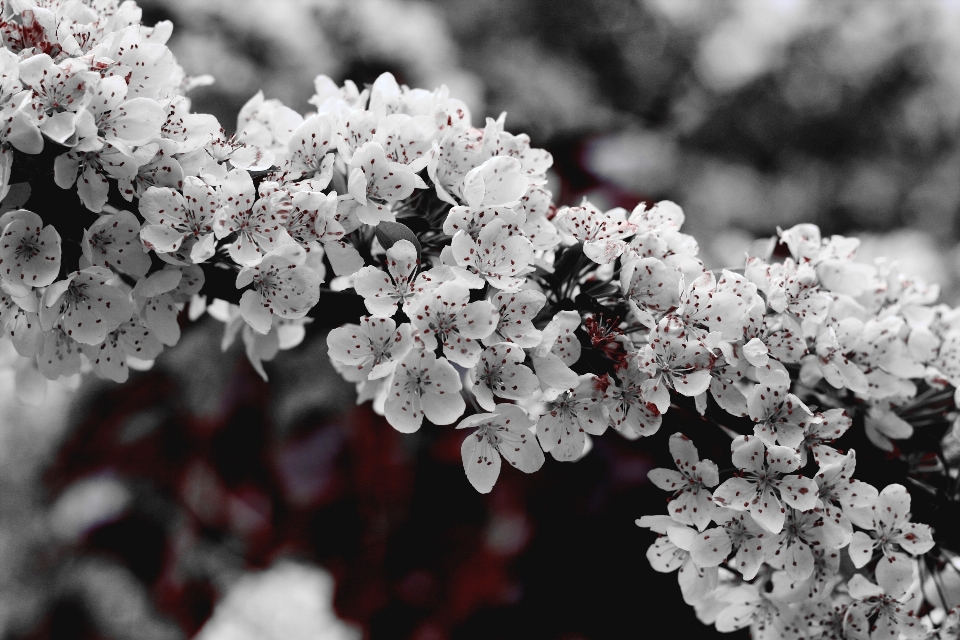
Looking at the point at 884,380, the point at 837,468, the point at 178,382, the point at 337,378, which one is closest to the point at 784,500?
the point at 837,468

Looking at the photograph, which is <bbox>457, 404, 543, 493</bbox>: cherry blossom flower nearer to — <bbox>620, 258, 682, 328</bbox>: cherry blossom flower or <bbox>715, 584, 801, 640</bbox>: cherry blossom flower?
<bbox>620, 258, 682, 328</bbox>: cherry blossom flower

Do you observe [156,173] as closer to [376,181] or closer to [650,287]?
[376,181]

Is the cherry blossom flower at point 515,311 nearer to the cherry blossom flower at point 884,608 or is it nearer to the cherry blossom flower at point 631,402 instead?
the cherry blossom flower at point 631,402

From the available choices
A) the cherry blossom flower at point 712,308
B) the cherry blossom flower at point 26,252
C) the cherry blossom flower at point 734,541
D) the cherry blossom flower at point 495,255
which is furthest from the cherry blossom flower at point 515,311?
the cherry blossom flower at point 26,252

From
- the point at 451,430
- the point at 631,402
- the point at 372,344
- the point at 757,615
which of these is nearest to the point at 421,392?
the point at 372,344

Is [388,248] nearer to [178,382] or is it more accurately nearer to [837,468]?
[837,468]

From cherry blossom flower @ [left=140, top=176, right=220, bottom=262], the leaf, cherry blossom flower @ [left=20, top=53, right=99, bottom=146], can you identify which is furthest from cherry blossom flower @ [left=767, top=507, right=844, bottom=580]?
cherry blossom flower @ [left=20, top=53, right=99, bottom=146]

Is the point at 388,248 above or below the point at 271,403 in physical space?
above
